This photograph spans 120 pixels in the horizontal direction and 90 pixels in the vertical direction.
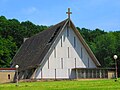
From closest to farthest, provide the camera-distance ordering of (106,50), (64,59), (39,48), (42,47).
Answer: (64,59), (42,47), (39,48), (106,50)

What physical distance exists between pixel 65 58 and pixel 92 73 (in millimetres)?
5292

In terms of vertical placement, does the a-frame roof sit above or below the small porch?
above

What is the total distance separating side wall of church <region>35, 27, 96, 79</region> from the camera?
2200 inches

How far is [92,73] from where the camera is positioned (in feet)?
187

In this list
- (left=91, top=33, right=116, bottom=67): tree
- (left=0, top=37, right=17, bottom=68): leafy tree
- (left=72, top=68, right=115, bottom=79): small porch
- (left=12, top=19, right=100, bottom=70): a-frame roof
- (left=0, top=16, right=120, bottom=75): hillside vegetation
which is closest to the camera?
(left=12, top=19, right=100, bottom=70): a-frame roof

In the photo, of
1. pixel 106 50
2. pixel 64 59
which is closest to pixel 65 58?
pixel 64 59

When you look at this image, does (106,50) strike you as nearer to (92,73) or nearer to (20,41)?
(92,73)

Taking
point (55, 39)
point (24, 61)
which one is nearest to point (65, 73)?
point (55, 39)

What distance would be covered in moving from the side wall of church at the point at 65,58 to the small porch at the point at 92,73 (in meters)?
1.22

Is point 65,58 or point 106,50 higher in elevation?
point 106,50

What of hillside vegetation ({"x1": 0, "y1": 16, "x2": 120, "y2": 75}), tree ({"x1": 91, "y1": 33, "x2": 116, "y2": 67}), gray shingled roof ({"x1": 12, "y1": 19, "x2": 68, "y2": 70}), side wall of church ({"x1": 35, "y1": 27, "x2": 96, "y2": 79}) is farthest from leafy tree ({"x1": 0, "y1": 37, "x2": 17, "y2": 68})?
side wall of church ({"x1": 35, "y1": 27, "x2": 96, "y2": 79})

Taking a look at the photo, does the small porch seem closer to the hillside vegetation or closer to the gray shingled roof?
the gray shingled roof

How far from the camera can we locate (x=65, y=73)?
57.2 metres

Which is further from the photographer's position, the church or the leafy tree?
the leafy tree
